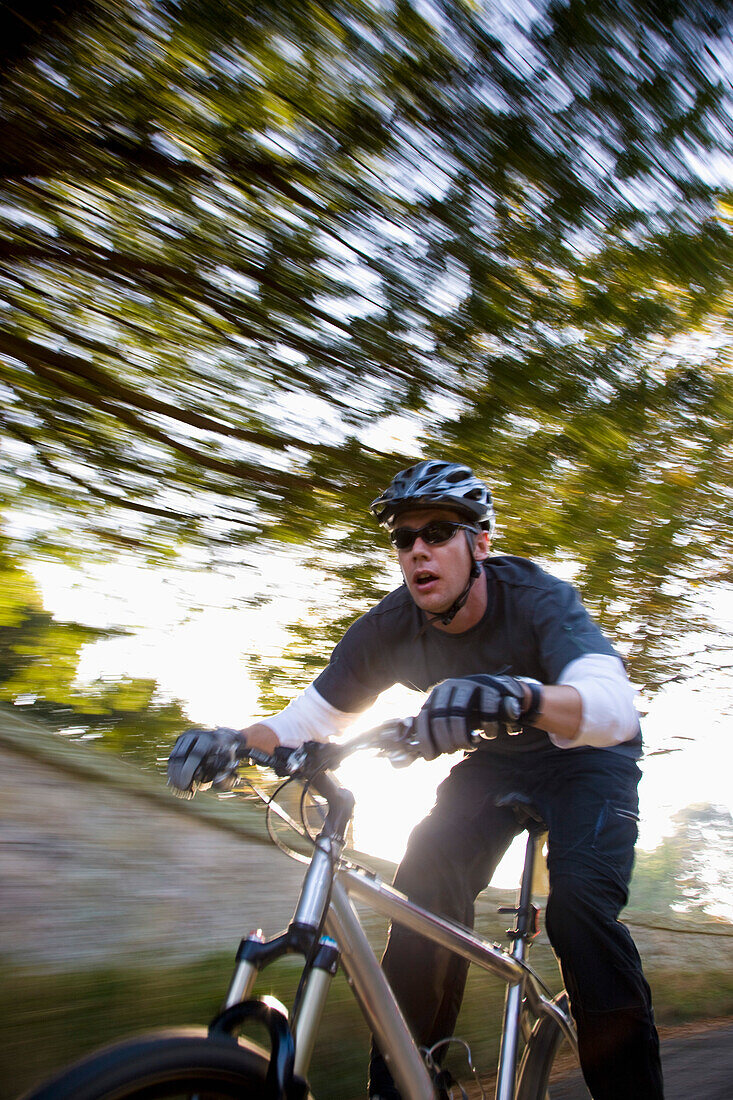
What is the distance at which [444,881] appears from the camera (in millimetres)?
2322

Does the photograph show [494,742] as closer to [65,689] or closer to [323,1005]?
[323,1005]

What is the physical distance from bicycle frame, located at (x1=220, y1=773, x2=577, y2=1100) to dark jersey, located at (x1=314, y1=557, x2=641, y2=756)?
1.69 feet

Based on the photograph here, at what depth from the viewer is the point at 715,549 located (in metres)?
4.78

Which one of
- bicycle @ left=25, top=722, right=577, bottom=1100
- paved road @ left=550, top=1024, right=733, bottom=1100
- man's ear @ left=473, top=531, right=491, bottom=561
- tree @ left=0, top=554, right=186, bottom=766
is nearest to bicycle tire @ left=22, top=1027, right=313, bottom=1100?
bicycle @ left=25, top=722, right=577, bottom=1100

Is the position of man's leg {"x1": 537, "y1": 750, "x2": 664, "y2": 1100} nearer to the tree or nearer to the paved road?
the paved road

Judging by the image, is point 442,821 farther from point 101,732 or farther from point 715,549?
point 715,549

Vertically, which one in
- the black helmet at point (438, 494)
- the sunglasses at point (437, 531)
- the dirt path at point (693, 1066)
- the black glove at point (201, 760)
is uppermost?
the black helmet at point (438, 494)

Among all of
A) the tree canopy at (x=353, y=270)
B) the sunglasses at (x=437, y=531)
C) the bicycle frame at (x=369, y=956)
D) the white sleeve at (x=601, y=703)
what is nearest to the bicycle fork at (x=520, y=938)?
the bicycle frame at (x=369, y=956)

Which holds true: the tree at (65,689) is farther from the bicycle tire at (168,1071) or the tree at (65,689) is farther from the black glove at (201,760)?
the bicycle tire at (168,1071)

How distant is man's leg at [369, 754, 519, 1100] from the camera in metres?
2.28

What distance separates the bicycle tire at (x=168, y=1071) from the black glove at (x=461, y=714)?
2.03 feet

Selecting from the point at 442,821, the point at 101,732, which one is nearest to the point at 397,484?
the point at 442,821

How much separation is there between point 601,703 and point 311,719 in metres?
0.93

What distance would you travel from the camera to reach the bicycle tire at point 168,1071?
4.17 ft
